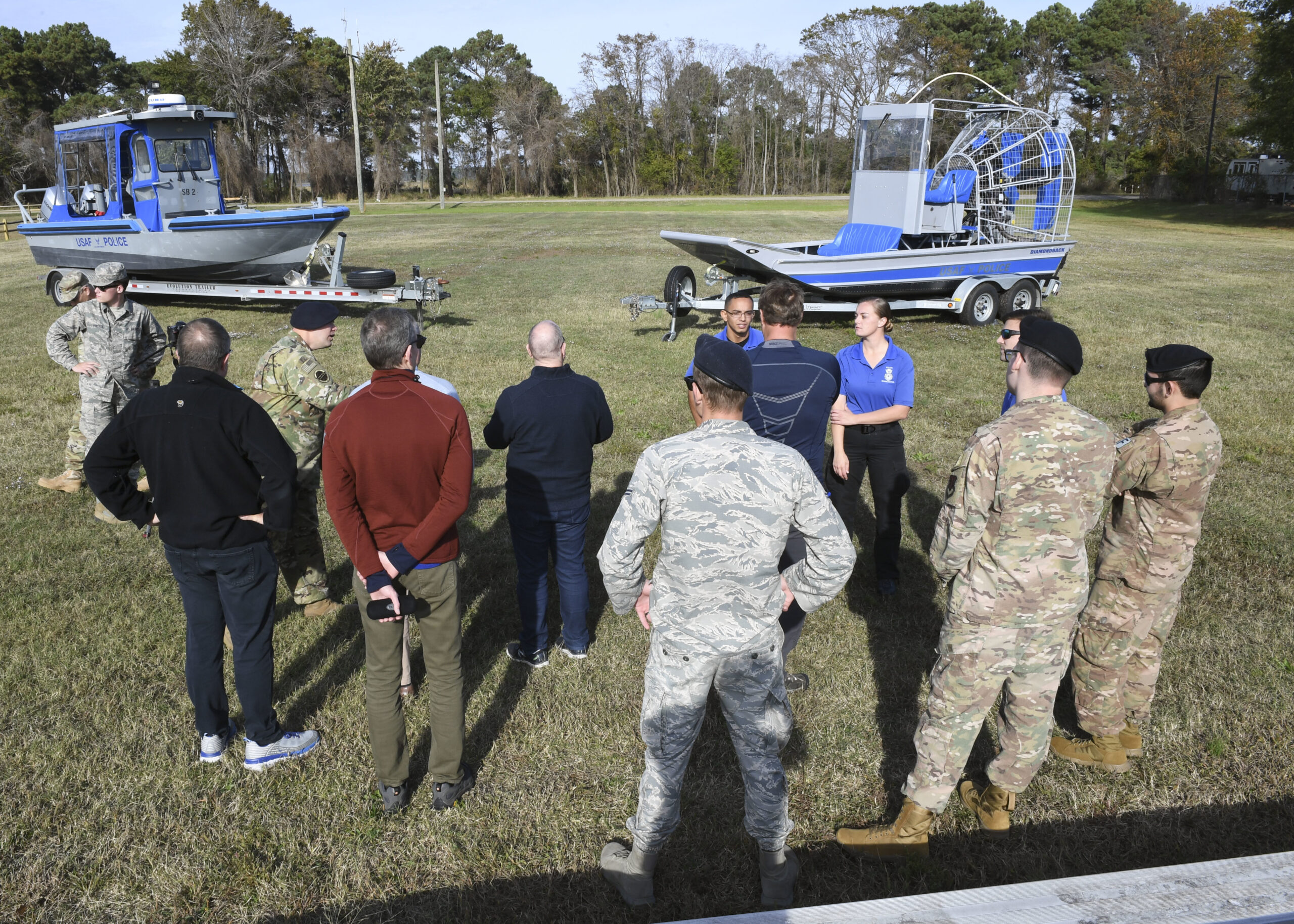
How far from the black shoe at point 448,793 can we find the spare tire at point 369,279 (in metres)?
10.7

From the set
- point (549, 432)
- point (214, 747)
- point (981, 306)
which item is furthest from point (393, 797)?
point (981, 306)

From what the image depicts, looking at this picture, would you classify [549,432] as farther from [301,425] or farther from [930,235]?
Result: [930,235]

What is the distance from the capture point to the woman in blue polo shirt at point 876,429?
16.3 feet

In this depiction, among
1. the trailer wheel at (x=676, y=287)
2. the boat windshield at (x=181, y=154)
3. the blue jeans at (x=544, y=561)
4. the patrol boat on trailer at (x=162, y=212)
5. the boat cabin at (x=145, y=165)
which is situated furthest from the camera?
the boat windshield at (x=181, y=154)

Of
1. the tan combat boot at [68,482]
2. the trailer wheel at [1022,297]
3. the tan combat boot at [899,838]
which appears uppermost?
the trailer wheel at [1022,297]

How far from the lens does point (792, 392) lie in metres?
4.03

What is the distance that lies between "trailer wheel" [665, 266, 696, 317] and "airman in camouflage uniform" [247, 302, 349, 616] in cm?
796

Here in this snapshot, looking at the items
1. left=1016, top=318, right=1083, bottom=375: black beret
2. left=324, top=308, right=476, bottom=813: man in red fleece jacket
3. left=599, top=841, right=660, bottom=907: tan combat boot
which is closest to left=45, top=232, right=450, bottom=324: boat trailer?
left=324, top=308, right=476, bottom=813: man in red fleece jacket

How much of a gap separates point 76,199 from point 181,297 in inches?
91.7

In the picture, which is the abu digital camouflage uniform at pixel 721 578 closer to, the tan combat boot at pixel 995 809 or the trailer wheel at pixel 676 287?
the tan combat boot at pixel 995 809

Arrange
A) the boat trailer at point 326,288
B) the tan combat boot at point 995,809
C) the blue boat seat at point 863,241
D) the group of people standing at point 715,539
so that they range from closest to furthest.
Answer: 1. the group of people standing at point 715,539
2. the tan combat boot at point 995,809
3. the boat trailer at point 326,288
4. the blue boat seat at point 863,241

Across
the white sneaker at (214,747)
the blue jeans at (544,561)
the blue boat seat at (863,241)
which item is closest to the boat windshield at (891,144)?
the blue boat seat at (863,241)

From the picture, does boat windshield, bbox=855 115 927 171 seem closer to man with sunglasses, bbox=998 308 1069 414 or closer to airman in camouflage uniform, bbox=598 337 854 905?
man with sunglasses, bbox=998 308 1069 414

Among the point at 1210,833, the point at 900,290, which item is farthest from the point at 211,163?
the point at 1210,833
